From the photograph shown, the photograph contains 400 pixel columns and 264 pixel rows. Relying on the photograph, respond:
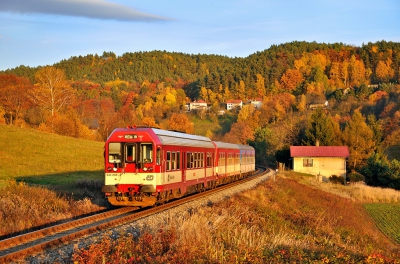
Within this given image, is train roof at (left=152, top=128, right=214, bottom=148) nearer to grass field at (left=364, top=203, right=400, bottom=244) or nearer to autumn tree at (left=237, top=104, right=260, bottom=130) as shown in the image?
grass field at (left=364, top=203, right=400, bottom=244)

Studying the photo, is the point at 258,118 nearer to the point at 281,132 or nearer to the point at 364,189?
the point at 281,132

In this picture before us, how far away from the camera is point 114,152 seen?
17766 mm

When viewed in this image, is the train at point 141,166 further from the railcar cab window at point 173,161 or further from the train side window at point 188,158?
the train side window at point 188,158

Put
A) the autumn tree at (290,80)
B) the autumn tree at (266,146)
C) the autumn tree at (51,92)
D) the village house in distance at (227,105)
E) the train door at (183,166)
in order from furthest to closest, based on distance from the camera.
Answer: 1. the autumn tree at (290,80)
2. the village house in distance at (227,105)
3. the autumn tree at (266,146)
4. the autumn tree at (51,92)
5. the train door at (183,166)

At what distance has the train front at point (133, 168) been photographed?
17312 millimetres

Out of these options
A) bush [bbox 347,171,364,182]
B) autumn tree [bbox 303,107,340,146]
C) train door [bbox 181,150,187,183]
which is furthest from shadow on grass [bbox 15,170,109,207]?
autumn tree [bbox 303,107,340,146]

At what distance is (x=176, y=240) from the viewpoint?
1027cm

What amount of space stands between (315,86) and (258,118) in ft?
193

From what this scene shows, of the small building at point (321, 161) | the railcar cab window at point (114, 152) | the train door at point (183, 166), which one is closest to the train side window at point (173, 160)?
the train door at point (183, 166)

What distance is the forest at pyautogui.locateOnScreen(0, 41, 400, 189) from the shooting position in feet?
204

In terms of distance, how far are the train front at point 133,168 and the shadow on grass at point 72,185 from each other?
7.19 ft

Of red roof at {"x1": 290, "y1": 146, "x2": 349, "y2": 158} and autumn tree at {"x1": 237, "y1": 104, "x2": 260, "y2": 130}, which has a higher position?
autumn tree at {"x1": 237, "y1": 104, "x2": 260, "y2": 130}

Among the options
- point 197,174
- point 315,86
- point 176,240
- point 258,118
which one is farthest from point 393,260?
point 315,86

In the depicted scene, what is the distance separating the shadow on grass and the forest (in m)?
30.9
